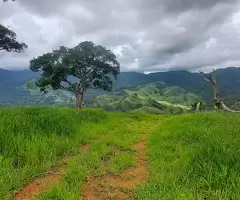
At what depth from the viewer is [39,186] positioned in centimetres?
650

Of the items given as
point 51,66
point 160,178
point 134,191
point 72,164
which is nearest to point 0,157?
point 72,164

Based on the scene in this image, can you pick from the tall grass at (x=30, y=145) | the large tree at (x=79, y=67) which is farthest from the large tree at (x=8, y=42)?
the tall grass at (x=30, y=145)

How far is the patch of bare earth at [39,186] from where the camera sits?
5916mm

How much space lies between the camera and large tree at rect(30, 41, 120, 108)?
4931cm

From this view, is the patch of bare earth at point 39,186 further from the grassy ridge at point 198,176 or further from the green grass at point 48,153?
the grassy ridge at point 198,176

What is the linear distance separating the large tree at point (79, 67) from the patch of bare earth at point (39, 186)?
42551mm

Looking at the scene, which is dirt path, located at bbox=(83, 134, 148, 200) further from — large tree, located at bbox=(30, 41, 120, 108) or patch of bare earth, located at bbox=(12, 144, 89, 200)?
large tree, located at bbox=(30, 41, 120, 108)

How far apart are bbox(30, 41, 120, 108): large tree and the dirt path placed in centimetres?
4225

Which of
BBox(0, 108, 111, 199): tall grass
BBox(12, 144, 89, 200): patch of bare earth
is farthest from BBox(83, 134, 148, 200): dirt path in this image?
BBox(0, 108, 111, 199): tall grass

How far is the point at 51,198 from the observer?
568 centimetres

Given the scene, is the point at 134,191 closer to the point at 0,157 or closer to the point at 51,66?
the point at 0,157

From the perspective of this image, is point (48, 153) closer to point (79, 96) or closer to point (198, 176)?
point (198, 176)

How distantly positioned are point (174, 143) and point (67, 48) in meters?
44.9

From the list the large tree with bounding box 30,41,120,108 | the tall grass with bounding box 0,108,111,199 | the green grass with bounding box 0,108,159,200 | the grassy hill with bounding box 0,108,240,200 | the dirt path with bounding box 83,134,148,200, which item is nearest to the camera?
the grassy hill with bounding box 0,108,240,200
